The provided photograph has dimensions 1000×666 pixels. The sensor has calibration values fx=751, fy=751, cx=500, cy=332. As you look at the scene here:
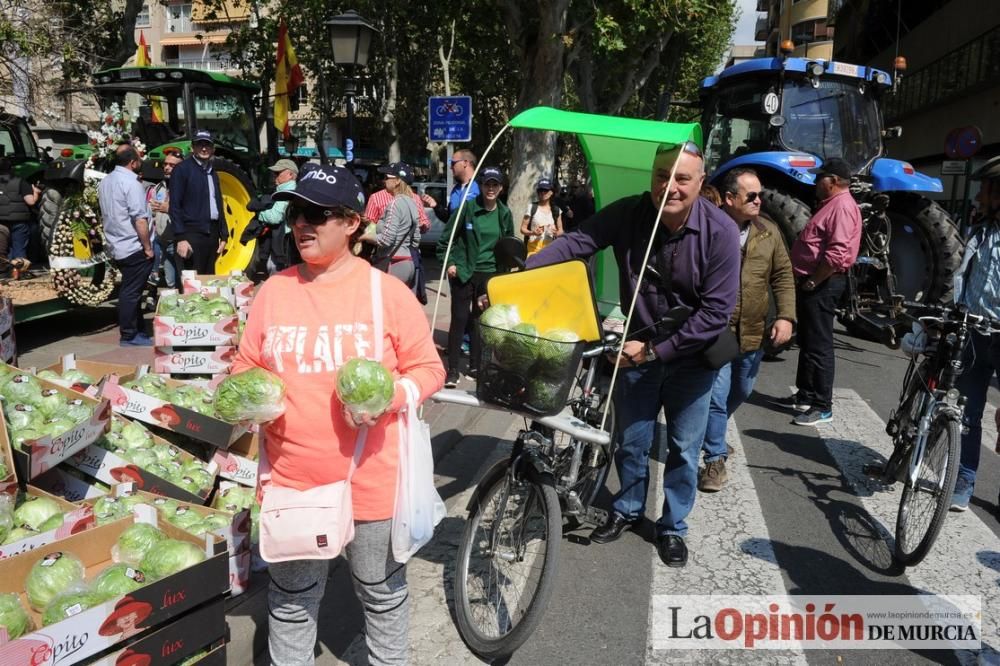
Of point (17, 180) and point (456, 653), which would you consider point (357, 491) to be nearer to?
point (456, 653)

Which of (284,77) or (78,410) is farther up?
(284,77)

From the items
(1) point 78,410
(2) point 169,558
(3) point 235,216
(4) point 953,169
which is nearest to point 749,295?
(2) point 169,558

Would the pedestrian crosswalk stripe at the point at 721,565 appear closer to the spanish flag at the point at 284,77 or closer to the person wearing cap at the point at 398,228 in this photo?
the person wearing cap at the point at 398,228

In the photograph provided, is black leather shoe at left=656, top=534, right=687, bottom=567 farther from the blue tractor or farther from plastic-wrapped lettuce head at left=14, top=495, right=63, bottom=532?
the blue tractor

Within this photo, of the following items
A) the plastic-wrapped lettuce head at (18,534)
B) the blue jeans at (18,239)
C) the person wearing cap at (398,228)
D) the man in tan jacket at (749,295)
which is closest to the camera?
the plastic-wrapped lettuce head at (18,534)

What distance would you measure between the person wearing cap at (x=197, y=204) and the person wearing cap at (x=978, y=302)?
710 cm

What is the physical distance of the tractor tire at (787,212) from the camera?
8.29m

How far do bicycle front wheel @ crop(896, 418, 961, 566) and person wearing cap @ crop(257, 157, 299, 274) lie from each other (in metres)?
5.25

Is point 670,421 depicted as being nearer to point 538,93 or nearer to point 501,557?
point 501,557

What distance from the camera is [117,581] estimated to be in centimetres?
243

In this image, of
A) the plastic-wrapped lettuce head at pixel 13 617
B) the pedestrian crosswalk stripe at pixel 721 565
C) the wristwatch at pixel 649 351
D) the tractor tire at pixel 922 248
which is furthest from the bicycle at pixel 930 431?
the tractor tire at pixel 922 248

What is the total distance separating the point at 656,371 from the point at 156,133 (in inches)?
392

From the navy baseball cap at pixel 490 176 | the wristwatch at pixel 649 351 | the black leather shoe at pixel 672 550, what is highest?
the navy baseball cap at pixel 490 176

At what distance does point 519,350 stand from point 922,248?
857 cm
